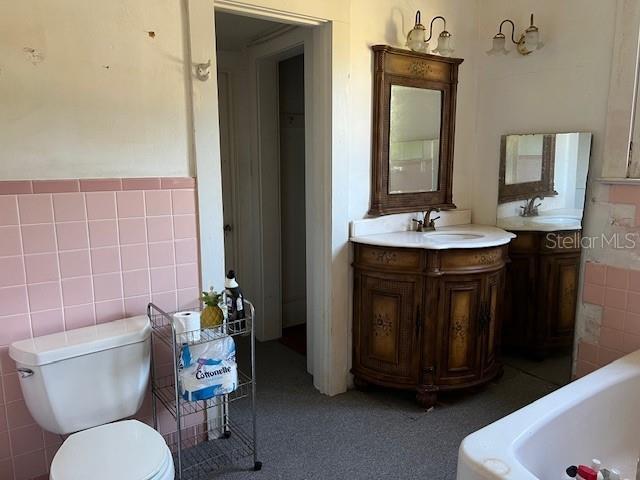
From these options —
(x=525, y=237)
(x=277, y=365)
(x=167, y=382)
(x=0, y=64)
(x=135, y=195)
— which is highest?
(x=0, y=64)

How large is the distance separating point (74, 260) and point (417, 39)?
6.85 ft

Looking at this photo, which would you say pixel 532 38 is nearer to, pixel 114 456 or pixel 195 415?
pixel 195 415

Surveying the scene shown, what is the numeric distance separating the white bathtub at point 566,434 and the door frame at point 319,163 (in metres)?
1.29

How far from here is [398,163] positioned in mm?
2906

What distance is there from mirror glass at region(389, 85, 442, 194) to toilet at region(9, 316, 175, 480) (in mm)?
1707

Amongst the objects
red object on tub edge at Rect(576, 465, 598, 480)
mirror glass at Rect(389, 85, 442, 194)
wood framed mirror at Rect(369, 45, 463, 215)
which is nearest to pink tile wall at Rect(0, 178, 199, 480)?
wood framed mirror at Rect(369, 45, 463, 215)

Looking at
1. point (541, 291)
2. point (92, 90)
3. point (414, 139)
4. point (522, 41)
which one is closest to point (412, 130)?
point (414, 139)

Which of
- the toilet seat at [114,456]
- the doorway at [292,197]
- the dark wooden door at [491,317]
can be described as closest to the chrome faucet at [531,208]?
the dark wooden door at [491,317]

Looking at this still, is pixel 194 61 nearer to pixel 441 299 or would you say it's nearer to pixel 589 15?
pixel 441 299

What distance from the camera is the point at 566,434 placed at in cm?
177

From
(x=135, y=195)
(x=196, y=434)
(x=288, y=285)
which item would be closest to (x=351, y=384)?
(x=196, y=434)

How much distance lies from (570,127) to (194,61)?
203 centimetres

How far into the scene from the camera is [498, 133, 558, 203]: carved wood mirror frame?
108 inches

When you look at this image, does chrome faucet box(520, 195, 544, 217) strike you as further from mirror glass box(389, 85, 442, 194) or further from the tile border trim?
the tile border trim
